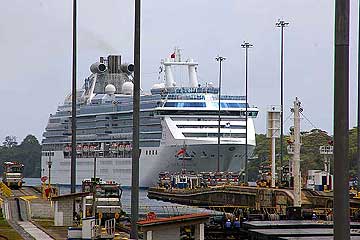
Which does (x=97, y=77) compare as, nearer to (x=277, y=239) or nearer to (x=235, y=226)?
(x=235, y=226)

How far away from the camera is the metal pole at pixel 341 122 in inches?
588

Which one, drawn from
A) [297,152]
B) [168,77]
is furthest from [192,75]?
[297,152]

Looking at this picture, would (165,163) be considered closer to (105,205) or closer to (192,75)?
(192,75)

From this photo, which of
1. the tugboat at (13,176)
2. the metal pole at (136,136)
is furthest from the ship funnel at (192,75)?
the metal pole at (136,136)

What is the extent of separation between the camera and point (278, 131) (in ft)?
252

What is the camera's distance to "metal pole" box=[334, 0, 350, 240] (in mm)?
14945

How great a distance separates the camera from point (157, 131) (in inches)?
4978

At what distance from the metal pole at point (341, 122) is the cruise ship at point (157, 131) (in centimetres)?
10624

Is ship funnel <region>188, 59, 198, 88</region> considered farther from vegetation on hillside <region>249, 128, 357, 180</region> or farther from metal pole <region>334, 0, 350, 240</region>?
metal pole <region>334, 0, 350, 240</region>

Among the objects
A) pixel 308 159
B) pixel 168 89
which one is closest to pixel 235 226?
pixel 168 89

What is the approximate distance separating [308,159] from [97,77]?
32702mm

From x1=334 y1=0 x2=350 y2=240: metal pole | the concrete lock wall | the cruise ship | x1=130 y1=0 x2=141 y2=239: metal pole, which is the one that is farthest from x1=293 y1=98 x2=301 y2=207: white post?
the cruise ship

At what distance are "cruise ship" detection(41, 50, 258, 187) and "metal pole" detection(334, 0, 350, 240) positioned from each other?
106m

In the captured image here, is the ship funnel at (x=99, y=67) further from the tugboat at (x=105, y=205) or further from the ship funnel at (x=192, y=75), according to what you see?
the tugboat at (x=105, y=205)
